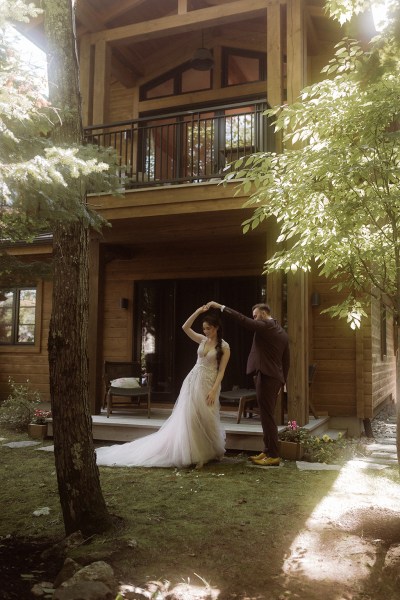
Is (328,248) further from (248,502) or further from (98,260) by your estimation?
(98,260)

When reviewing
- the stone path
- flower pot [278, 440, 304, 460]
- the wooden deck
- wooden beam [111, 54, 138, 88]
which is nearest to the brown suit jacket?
flower pot [278, 440, 304, 460]

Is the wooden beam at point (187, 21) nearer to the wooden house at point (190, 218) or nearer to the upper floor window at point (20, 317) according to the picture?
the wooden house at point (190, 218)

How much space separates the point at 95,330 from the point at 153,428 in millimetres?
2013

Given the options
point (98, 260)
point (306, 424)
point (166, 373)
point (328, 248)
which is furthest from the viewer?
point (166, 373)

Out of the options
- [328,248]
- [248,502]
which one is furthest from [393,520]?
[328,248]

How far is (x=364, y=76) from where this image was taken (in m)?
3.32

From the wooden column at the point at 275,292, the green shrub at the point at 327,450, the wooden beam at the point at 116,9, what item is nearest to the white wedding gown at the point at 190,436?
the green shrub at the point at 327,450

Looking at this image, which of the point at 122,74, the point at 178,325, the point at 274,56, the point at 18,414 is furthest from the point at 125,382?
the point at 122,74

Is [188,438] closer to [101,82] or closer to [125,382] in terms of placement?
[125,382]

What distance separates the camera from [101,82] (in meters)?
8.90

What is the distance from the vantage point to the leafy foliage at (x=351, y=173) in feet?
11.6

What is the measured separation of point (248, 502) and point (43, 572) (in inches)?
76.2

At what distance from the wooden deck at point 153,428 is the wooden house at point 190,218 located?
57 centimetres

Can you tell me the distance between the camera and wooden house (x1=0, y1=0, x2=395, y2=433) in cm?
763
